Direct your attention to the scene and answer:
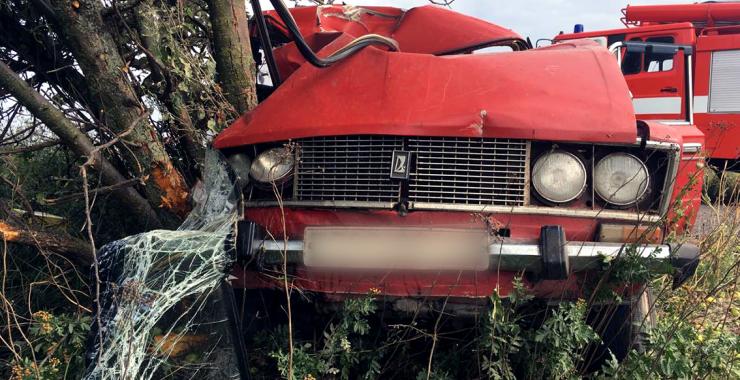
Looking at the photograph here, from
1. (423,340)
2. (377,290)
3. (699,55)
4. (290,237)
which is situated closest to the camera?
(377,290)

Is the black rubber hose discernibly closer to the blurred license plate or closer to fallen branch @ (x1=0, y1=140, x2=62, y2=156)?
the blurred license plate

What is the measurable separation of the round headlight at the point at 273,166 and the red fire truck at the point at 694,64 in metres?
7.41

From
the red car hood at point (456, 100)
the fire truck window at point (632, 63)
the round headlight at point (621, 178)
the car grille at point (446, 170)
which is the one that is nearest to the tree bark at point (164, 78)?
the red car hood at point (456, 100)

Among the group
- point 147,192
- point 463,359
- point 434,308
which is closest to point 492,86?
point 434,308

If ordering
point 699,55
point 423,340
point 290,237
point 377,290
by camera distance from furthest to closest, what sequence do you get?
1. point 699,55
2. point 423,340
3. point 290,237
4. point 377,290

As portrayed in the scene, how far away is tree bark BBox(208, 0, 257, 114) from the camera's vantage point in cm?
362

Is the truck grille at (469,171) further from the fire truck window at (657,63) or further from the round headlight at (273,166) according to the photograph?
the fire truck window at (657,63)

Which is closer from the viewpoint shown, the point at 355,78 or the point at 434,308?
the point at 434,308

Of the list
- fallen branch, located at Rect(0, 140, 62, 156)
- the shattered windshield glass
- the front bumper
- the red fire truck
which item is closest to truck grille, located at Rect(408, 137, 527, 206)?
the front bumper

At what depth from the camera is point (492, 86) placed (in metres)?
2.60

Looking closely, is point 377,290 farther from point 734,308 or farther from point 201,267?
point 734,308

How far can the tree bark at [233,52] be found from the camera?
362 cm

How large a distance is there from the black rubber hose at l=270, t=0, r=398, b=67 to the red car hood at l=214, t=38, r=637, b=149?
51 millimetres

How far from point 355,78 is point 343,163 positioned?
0.44 metres
